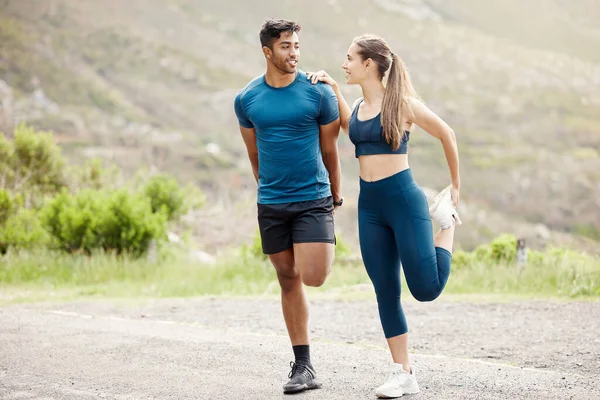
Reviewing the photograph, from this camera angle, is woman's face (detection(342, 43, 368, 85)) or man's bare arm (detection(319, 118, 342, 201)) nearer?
woman's face (detection(342, 43, 368, 85))

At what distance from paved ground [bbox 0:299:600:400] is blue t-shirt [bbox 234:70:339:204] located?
1272mm

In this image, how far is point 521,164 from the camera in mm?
71688

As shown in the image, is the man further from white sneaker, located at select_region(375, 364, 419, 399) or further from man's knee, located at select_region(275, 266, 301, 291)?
white sneaker, located at select_region(375, 364, 419, 399)

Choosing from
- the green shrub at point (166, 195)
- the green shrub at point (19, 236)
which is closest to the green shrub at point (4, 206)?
the green shrub at point (19, 236)

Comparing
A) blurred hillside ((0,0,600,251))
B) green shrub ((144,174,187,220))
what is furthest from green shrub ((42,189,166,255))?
blurred hillside ((0,0,600,251))

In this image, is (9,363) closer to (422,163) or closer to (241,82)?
(422,163)

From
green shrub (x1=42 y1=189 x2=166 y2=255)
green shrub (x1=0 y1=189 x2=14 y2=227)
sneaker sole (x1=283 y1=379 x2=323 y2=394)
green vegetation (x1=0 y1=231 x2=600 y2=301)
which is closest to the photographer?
sneaker sole (x1=283 y1=379 x2=323 y2=394)

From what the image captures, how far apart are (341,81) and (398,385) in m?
60.3

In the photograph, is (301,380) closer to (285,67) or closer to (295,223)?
(295,223)

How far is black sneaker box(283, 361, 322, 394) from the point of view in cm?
490

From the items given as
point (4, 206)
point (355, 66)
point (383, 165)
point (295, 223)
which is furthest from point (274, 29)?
point (4, 206)

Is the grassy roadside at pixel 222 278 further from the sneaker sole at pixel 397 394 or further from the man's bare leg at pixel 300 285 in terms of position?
the sneaker sole at pixel 397 394

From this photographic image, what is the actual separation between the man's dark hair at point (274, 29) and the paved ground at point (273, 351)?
217cm

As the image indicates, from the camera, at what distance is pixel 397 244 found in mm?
4582
